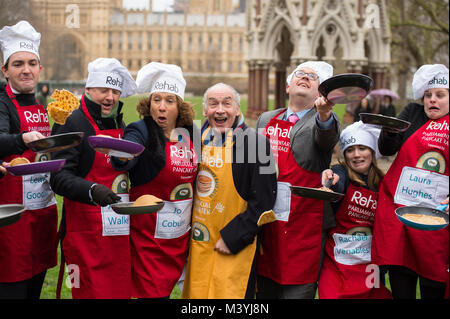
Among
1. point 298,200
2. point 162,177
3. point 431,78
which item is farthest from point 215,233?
point 431,78

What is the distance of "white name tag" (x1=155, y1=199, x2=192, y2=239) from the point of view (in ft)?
11.1

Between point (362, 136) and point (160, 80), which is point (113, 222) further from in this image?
point (362, 136)

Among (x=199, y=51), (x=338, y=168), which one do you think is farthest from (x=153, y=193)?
(x=199, y=51)

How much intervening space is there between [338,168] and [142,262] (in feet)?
4.85

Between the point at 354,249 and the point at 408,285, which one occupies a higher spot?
the point at 354,249

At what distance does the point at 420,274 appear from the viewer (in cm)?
332

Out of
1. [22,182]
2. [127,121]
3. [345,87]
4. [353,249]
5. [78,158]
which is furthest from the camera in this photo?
[127,121]

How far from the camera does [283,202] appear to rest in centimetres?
353

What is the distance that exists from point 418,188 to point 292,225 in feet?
2.75

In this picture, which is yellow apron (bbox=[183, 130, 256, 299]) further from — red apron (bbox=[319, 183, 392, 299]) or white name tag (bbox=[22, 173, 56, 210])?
white name tag (bbox=[22, 173, 56, 210])

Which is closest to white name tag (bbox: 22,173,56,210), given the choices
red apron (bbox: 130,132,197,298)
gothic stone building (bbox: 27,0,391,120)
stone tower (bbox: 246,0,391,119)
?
red apron (bbox: 130,132,197,298)

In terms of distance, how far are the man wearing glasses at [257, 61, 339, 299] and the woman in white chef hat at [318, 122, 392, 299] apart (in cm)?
11
